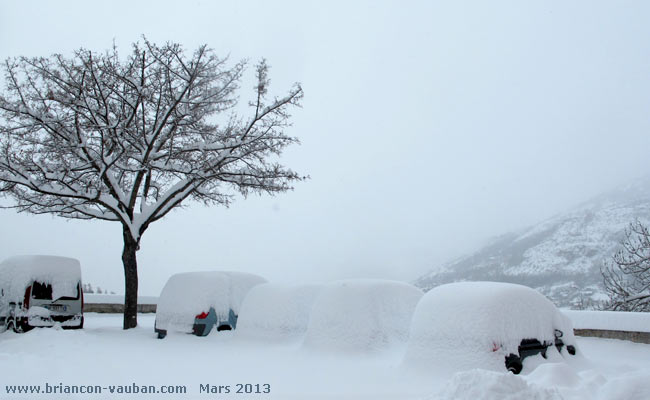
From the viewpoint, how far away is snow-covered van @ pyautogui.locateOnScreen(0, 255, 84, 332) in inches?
446

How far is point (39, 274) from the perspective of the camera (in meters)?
11.6

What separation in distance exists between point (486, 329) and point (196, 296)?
652cm

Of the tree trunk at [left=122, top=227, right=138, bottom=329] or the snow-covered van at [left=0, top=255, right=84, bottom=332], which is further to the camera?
the tree trunk at [left=122, top=227, right=138, bottom=329]

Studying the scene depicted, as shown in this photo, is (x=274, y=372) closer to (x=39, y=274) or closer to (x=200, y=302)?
(x=200, y=302)

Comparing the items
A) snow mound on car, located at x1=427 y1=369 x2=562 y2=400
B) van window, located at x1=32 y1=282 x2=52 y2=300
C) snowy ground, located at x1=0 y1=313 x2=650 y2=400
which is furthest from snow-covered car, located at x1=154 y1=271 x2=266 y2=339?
snow mound on car, located at x1=427 y1=369 x2=562 y2=400

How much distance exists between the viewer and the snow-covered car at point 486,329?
Result: 21.9 feet

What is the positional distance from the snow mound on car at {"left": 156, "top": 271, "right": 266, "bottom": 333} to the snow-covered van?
222 centimetres

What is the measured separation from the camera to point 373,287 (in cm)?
915

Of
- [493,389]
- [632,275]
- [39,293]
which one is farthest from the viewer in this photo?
[632,275]

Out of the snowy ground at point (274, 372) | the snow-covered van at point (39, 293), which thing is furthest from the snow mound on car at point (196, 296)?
the snow-covered van at point (39, 293)

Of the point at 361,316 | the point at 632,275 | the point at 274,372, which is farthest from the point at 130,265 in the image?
the point at 632,275

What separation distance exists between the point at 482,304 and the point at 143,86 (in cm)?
1031

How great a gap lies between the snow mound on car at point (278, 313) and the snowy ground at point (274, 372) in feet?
0.89

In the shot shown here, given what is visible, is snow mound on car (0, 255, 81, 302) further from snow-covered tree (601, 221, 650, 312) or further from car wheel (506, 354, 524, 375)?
snow-covered tree (601, 221, 650, 312)
